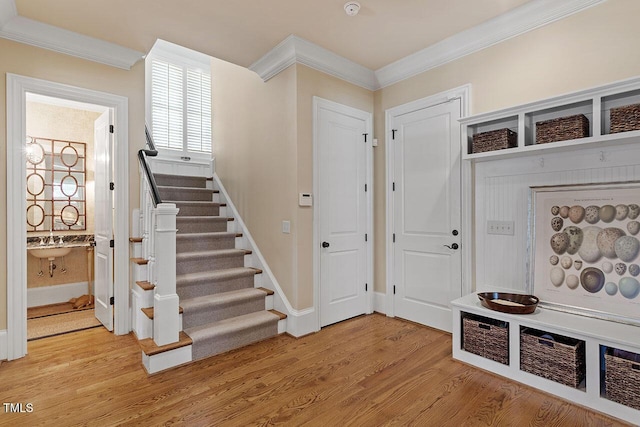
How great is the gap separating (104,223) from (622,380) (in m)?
4.45

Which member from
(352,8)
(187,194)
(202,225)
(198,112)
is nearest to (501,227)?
(352,8)

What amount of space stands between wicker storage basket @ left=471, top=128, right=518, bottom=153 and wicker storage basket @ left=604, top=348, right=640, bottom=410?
1.61 meters

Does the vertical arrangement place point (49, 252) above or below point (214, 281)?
above

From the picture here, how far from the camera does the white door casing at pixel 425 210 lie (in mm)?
3242

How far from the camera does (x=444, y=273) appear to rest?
3320 mm

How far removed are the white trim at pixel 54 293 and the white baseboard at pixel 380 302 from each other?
4003 millimetres

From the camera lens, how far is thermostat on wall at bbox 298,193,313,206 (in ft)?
10.8

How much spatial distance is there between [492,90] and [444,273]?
5.81 feet

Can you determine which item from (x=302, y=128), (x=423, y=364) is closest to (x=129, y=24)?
(x=302, y=128)

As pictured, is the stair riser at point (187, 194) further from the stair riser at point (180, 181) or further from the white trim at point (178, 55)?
the white trim at point (178, 55)

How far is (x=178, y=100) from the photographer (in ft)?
18.0

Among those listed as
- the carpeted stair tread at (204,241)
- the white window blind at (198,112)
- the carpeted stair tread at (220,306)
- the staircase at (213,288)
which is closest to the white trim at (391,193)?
the staircase at (213,288)

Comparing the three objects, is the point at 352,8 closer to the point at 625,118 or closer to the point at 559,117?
the point at 559,117

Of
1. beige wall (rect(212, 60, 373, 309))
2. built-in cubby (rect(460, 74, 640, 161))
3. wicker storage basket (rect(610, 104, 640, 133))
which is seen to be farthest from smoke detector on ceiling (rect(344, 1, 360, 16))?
wicker storage basket (rect(610, 104, 640, 133))
